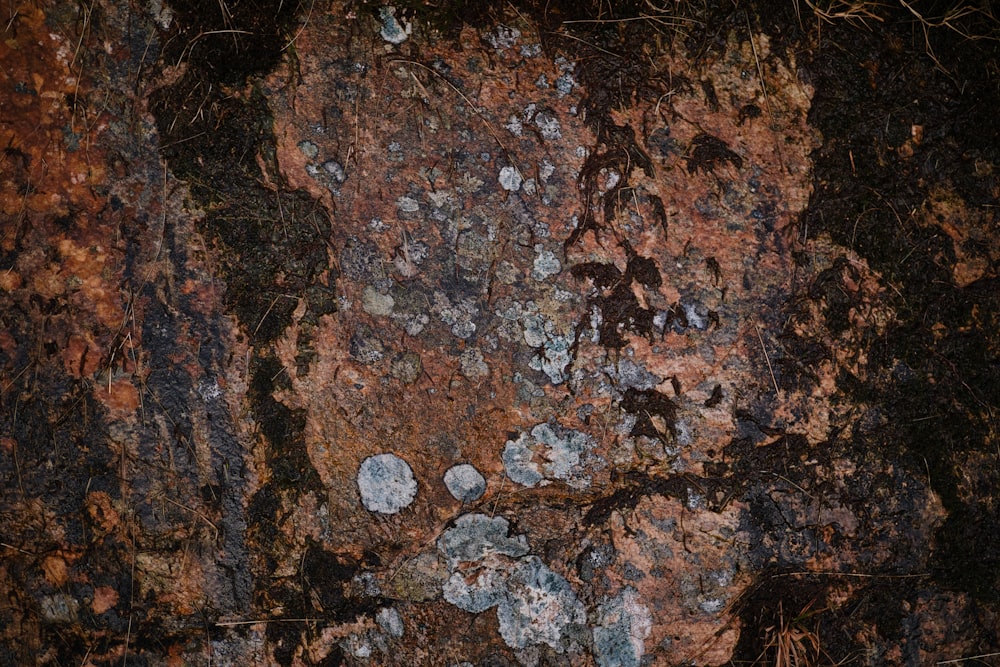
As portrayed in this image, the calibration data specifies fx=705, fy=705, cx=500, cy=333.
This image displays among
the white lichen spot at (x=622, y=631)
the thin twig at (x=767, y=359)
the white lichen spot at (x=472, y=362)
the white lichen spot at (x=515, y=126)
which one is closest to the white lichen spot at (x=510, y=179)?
the white lichen spot at (x=515, y=126)

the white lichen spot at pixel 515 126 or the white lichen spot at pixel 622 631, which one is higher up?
the white lichen spot at pixel 515 126

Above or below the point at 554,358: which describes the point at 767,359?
above

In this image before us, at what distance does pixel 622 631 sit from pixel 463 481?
0.71 meters

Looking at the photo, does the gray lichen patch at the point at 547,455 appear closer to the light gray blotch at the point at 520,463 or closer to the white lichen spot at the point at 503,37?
the light gray blotch at the point at 520,463

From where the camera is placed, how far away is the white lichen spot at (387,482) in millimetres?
2311

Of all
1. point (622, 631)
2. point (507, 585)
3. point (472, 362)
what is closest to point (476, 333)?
point (472, 362)

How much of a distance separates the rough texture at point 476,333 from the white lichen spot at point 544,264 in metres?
0.01

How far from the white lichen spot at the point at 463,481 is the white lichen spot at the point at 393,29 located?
1412 millimetres

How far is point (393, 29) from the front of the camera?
2.31 metres

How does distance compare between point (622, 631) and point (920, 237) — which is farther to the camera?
point (920, 237)

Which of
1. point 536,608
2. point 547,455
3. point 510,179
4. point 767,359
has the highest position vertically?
point 510,179

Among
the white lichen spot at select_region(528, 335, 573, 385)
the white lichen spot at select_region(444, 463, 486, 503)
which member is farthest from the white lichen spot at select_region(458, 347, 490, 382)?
the white lichen spot at select_region(444, 463, 486, 503)

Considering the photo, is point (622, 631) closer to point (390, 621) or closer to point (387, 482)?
point (390, 621)

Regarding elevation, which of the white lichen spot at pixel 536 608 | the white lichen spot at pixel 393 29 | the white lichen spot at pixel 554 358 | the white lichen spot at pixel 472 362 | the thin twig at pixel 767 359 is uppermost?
the white lichen spot at pixel 393 29
